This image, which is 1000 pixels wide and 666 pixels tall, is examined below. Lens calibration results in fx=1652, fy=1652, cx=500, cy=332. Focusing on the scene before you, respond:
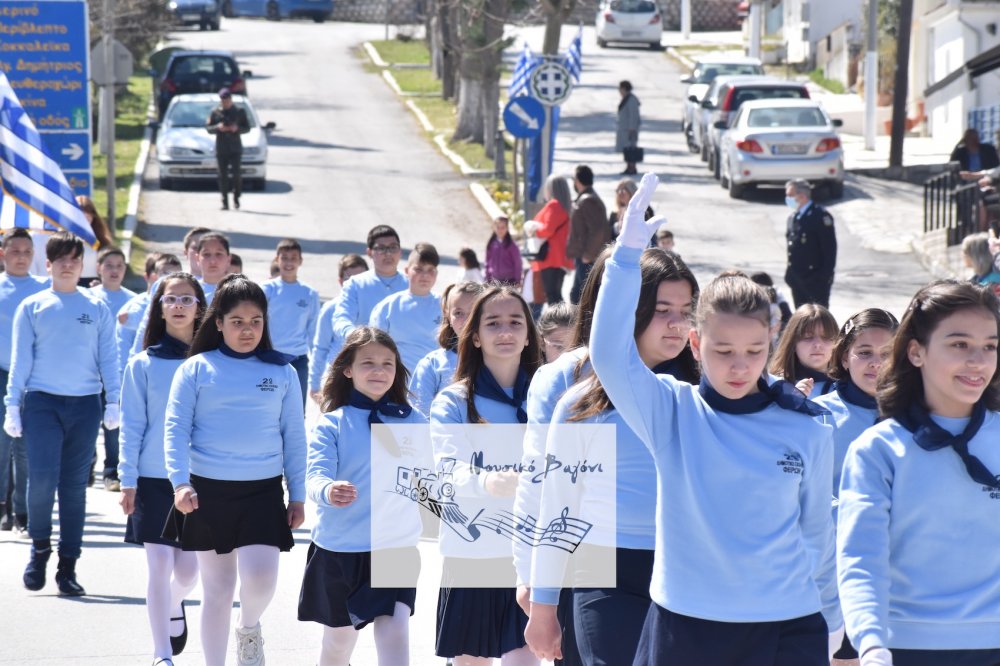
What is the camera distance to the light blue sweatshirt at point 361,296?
11242mm

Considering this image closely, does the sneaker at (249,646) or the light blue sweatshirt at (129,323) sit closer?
the sneaker at (249,646)

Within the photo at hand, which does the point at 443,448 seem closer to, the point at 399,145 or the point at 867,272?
the point at 867,272

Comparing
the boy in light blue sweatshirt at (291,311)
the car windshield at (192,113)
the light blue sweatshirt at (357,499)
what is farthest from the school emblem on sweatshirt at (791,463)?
the car windshield at (192,113)

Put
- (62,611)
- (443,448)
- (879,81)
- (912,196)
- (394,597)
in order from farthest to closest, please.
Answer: (879,81) < (912,196) < (62,611) < (394,597) < (443,448)

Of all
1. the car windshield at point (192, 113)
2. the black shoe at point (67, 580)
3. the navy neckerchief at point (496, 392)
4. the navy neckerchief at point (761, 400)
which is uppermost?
the car windshield at point (192, 113)

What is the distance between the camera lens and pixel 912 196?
28109mm

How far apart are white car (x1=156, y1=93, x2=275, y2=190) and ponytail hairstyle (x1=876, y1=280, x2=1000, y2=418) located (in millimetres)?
24494

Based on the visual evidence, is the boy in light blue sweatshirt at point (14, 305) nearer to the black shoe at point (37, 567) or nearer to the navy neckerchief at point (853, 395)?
the black shoe at point (37, 567)

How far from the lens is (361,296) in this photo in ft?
37.2

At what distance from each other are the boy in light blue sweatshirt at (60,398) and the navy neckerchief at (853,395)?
4.50 metres

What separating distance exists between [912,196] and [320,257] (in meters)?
10.6

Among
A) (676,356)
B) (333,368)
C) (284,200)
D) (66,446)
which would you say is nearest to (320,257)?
(284,200)

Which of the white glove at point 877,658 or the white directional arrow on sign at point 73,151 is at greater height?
the white directional arrow on sign at point 73,151

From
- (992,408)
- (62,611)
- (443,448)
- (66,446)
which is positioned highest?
(992,408)
